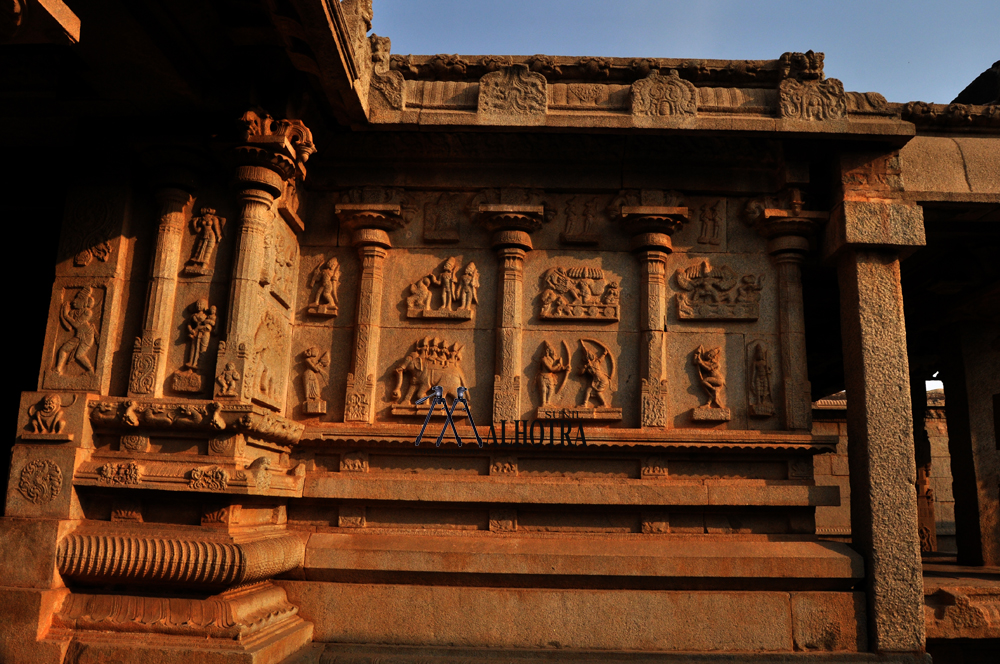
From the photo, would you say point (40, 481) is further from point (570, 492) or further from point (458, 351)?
point (570, 492)

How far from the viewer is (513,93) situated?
7.12 m

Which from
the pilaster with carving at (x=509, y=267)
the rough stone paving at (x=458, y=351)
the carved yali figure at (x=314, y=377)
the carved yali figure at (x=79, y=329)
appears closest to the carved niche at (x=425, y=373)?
the rough stone paving at (x=458, y=351)

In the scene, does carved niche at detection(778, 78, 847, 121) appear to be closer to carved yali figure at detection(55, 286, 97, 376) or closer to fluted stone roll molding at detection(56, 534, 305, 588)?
fluted stone roll molding at detection(56, 534, 305, 588)

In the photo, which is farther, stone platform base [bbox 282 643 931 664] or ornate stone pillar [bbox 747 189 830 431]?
ornate stone pillar [bbox 747 189 830 431]

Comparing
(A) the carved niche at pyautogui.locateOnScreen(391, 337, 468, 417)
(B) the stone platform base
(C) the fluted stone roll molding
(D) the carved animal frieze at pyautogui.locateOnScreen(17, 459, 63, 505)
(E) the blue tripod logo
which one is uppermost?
(A) the carved niche at pyautogui.locateOnScreen(391, 337, 468, 417)

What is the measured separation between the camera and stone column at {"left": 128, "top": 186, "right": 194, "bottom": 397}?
6.16 m

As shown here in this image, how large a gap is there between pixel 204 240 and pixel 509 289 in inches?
116

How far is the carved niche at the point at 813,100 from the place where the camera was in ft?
23.1

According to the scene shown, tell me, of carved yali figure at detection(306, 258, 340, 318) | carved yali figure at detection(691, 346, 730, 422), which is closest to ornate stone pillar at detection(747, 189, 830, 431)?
carved yali figure at detection(691, 346, 730, 422)

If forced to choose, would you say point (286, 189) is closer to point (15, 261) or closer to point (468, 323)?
point (468, 323)

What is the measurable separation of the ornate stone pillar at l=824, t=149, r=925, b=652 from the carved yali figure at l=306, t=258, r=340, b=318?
5152 mm

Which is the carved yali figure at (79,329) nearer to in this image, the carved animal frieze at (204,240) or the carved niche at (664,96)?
the carved animal frieze at (204,240)

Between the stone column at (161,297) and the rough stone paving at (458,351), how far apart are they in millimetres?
27

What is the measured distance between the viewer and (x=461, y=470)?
703 cm
